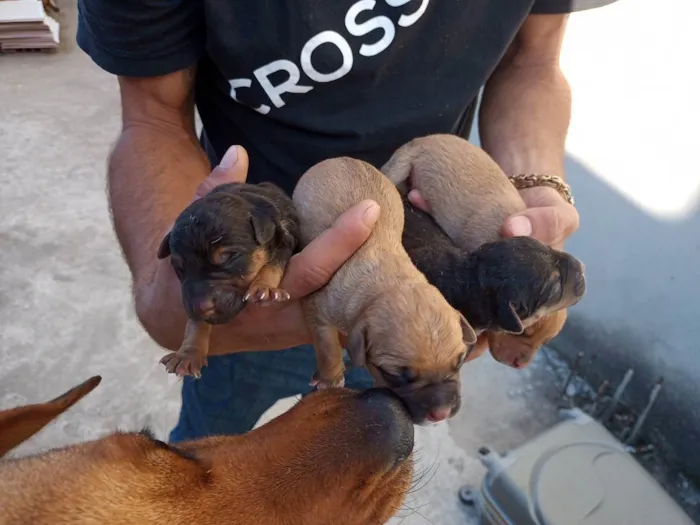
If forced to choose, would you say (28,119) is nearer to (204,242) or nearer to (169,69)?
(169,69)

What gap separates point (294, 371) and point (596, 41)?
2767 mm

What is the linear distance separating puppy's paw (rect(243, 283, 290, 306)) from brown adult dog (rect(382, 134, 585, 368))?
1.43 feet

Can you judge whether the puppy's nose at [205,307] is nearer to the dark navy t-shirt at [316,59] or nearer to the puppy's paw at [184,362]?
the puppy's paw at [184,362]

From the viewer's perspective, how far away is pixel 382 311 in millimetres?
1564

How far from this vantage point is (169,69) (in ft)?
6.58

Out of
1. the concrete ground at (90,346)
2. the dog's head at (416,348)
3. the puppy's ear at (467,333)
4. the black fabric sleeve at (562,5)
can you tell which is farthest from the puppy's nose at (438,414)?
the concrete ground at (90,346)

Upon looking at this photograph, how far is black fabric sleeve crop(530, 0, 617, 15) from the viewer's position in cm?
230

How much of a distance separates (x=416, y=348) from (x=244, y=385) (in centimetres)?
125

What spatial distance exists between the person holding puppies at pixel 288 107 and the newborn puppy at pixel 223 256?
10cm

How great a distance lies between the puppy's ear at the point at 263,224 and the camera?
1.57m

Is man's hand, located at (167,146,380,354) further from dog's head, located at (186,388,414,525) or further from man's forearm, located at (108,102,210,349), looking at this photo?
dog's head, located at (186,388,414,525)

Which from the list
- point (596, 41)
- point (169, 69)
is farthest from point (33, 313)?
point (596, 41)

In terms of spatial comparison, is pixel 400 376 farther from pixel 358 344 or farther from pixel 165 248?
pixel 165 248

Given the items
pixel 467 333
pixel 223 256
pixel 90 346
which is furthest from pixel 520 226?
pixel 90 346
